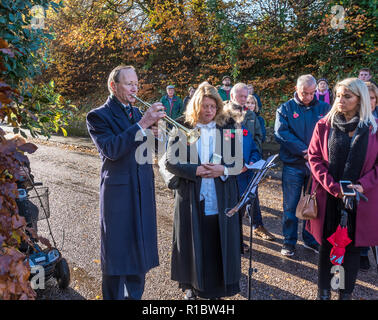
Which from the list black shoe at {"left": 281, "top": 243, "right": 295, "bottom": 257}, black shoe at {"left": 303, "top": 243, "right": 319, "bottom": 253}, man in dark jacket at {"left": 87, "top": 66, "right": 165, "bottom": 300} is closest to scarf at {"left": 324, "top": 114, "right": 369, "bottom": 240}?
black shoe at {"left": 281, "top": 243, "right": 295, "bottom": 257}

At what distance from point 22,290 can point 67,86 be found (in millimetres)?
18874

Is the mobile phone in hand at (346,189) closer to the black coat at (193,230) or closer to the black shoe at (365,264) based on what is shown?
the black coat at (193,230)

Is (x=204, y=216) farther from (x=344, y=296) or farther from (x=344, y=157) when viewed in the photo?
(x=344, y=296)

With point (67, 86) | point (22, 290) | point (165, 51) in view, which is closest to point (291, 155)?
point (22, 290)

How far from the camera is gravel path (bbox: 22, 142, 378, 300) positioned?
3.62 m

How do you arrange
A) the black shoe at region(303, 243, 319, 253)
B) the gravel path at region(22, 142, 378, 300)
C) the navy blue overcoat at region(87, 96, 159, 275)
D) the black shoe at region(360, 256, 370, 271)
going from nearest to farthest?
1. the navy blue overcoat at region(87, 96, 159, 275)
2. the gravel path at region(22, 142, 378, 300)
3. the black shoe at region(360, 256, 370, 271)
4. the black shoe at region(303, 243, 319, 253)

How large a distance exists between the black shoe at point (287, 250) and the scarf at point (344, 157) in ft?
4.21

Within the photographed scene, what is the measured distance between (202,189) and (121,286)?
113cm

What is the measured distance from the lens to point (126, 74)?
111 inches

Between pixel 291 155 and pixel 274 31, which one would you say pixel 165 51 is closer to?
pixel 274 31

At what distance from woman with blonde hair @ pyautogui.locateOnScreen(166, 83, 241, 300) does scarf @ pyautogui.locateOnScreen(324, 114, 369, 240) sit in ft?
3.05

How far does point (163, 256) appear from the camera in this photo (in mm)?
4492

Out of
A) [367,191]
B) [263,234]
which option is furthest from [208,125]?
[263,234]

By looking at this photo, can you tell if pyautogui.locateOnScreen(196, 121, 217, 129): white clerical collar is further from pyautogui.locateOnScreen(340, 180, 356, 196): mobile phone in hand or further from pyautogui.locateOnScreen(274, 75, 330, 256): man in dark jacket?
pyautogui.locateOnScreen(274, 75, 330, 256): man in dark jacket
